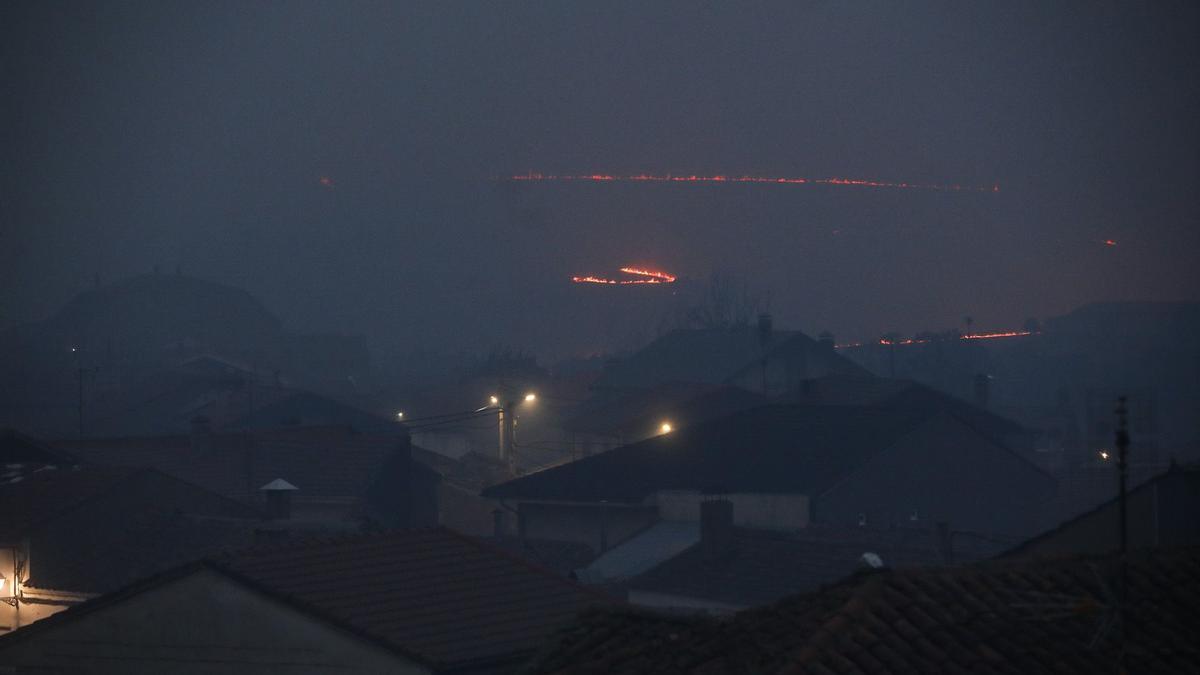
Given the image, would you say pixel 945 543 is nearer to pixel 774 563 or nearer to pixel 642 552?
Result: pixel 774 563

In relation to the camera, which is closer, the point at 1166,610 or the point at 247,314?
the point at 1166,610

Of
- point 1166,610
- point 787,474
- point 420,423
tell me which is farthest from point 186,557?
point 420,423

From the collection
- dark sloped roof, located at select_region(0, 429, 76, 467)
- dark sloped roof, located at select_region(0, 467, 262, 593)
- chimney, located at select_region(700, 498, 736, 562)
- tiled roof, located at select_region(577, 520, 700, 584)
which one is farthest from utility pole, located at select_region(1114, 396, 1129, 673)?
dark sloped roof, located at select_region(0, 429, 76, 467)

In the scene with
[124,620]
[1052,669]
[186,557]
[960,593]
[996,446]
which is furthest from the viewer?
[996,446]

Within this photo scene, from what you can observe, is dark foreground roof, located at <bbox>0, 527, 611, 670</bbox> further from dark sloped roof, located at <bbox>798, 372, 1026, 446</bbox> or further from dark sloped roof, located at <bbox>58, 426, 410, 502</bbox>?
dark sloped roof, located at <bbox>798, 372, 1026, 446</bbox>

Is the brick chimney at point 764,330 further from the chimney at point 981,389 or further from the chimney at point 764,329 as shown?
the chimney at point 981,389

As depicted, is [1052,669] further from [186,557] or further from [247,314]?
[247,314]
